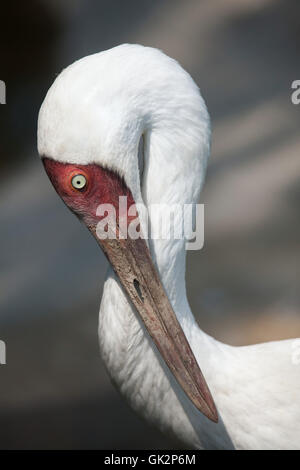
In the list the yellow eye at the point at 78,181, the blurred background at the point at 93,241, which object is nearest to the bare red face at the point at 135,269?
the yellow eye at the point at 78,181

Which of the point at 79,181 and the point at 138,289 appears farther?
the point at 138,289

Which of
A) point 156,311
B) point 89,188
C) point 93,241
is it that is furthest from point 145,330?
point 93,241

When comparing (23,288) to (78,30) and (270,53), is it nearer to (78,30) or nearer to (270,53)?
(78,30)

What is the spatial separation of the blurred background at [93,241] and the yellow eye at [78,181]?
1.63 m

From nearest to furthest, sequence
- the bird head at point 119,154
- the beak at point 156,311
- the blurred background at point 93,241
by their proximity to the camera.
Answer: the bird head at point 119,154, the beak at point 156,311, the blurred background at point 93,241

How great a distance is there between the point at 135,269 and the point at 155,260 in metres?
0.08

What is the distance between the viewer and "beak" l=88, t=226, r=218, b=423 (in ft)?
5.82

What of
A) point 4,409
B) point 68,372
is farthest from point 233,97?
point 4,409

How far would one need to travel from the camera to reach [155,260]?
6.04 feet

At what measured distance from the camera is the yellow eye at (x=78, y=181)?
5.53ft

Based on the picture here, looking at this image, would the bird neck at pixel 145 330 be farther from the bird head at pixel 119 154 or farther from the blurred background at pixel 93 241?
the blurred background at pixel 93 241

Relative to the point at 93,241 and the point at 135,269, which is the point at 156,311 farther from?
the point at 93,241

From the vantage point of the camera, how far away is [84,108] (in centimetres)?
161

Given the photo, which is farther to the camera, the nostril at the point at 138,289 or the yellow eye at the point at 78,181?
the nostril at the point at 138,289
